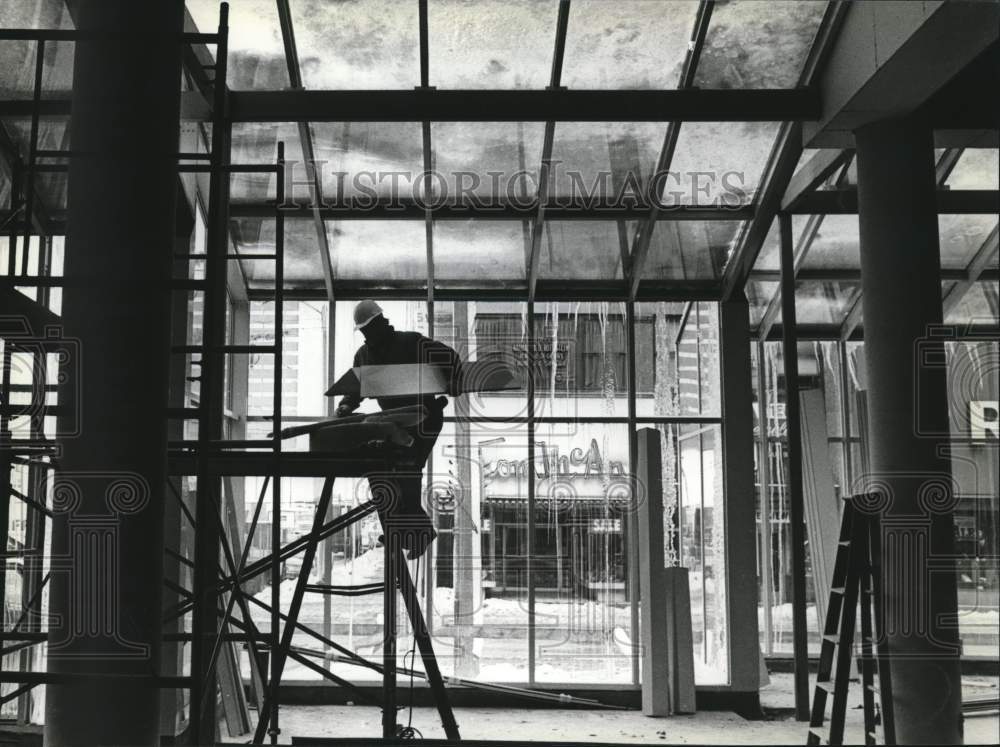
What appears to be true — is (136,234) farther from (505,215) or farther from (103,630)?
(505,215)

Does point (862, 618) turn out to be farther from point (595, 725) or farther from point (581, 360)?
point (581, 360)

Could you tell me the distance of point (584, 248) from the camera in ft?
30.6

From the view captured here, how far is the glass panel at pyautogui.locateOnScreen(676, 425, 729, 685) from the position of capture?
935 centimetres

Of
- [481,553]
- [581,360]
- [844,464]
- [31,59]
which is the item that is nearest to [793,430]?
[844,464]

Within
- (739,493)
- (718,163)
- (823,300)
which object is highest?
(718,163)

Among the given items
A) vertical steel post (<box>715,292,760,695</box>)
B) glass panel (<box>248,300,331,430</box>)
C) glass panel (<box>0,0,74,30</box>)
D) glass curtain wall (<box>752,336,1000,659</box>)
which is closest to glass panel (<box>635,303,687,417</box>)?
vertical steel post (<box>715,292,760,695</box>)

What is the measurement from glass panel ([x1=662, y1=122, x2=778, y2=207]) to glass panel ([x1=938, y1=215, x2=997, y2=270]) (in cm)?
180

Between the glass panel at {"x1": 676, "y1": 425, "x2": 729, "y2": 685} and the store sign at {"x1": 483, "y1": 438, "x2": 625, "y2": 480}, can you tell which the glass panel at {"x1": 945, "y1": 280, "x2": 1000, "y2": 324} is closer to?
the glass panel at {"x1": 676, "y1": 425, "x2": 729, "y2": 685}

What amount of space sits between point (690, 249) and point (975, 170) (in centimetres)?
249

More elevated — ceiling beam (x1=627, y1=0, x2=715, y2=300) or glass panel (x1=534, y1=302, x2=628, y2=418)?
ceiling beam (x1=627, y1=0, x2=715, y2=300)

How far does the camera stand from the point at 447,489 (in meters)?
9.43

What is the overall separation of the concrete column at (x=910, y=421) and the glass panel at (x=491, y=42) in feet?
8.23

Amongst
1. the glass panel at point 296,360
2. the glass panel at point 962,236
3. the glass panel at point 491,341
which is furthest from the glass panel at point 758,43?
the glass panel at point 296,360

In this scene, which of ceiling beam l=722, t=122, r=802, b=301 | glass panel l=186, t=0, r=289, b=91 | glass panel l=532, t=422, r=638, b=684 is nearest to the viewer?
glass panel l=186, t=0, r=289, b=91
